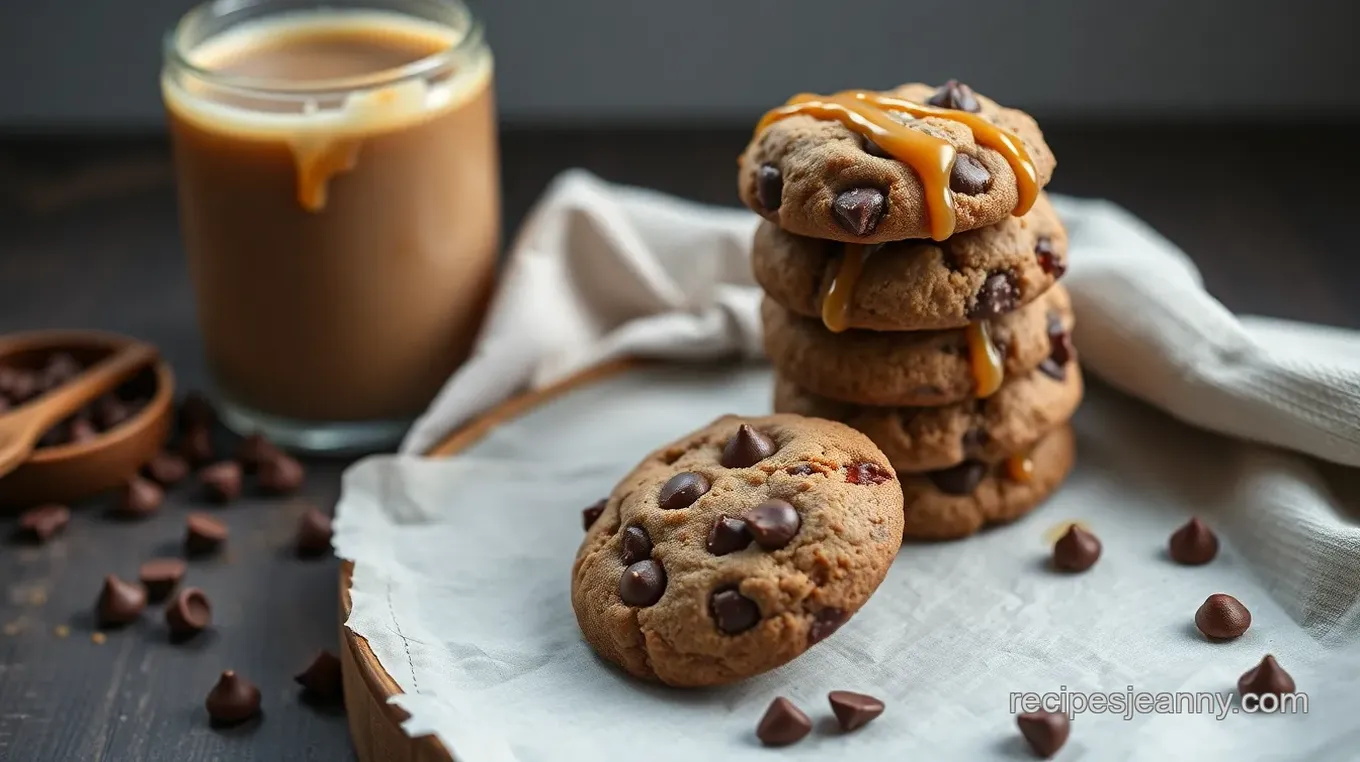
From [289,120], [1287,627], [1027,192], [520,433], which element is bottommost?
[520,433]

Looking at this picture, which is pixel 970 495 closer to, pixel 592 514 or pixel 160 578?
pixel 592 514

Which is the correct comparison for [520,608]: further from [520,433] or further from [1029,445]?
[1029,445]

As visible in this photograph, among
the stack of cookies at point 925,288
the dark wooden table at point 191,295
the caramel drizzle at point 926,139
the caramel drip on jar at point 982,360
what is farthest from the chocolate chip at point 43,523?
the caramel drip on jar at point 982,360

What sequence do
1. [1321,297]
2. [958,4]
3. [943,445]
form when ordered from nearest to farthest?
[943,445]
[1321,297]
[958,4]

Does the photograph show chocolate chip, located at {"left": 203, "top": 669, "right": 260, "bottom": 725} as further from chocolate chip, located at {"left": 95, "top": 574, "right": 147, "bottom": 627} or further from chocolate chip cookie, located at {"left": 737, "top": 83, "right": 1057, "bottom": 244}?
chocolate chip cookie, located at {"left": 737, "top": 83, "right": 1057, "bottom": 244}

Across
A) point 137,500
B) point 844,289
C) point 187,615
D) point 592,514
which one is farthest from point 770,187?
point 137,500

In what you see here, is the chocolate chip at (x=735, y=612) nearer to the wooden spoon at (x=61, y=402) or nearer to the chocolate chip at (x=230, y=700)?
the chocolate chip at (x=230, y=700)

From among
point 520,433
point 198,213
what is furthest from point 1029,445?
point 198,213
